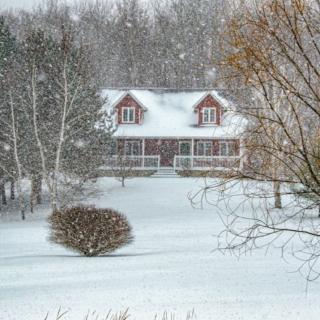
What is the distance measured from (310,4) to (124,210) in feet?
81.1

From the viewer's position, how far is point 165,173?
4428 cm

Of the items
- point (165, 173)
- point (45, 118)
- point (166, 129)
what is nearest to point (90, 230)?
point (45, 118)

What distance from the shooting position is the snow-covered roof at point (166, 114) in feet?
147

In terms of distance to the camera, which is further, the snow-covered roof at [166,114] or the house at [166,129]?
the snow-covered roof at [166,114]

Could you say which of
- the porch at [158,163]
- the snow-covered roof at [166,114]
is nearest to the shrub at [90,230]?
the porch at [158,163]

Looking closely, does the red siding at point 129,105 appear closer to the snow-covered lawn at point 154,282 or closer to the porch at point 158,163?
the porch at point 158,163

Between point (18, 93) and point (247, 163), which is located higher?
point (18, 93)

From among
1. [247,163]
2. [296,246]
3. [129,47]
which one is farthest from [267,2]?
[129,47]

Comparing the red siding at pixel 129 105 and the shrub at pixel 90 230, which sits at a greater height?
the red siding at pixel 129 105

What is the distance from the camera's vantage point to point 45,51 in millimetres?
30906

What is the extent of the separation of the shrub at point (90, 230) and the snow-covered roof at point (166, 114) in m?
28.1

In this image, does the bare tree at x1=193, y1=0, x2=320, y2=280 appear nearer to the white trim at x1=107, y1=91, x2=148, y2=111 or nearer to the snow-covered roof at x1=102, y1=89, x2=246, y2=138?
the snow-covered roof at x1=102, y1=89, x2=246, y2=138

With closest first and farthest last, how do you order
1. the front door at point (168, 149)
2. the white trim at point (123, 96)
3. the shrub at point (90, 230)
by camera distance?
the shrub at point (90, 230), the white trim at point (123, 96), the front door at point (168, 149)

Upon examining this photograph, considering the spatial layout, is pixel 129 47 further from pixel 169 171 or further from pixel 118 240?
pixel 118 240
